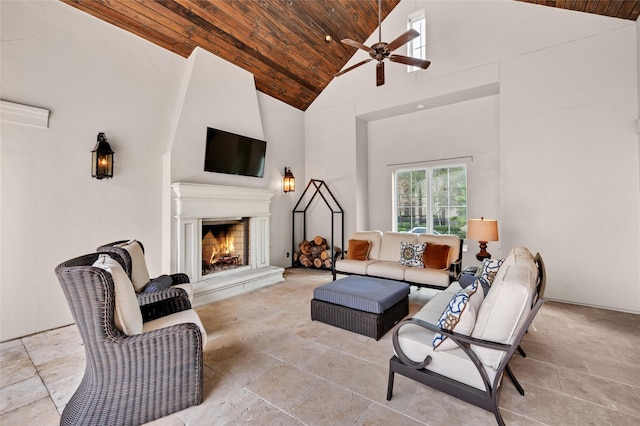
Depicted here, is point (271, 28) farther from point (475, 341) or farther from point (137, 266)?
point (475, 341)

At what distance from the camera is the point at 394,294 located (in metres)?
3.22

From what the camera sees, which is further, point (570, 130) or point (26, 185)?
point (570, 130)

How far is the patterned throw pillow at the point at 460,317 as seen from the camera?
1744 millimetres

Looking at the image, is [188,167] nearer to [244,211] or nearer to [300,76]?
[244,211]

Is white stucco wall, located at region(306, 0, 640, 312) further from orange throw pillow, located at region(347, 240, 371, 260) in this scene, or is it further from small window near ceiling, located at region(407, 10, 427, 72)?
orange throw pillow, located at region(347, 240, 371, 260)

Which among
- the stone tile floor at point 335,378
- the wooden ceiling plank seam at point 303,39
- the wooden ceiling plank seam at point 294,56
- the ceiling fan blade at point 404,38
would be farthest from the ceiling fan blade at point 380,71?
the stone tile floor at point 335,378

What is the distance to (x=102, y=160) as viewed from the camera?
3562mm

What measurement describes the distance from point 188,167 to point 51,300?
2.31m

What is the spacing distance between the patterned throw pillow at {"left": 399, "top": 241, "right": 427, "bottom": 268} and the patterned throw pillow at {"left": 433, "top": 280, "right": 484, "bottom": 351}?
242 cm

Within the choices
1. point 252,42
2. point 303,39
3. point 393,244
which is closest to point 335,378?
point 393,244

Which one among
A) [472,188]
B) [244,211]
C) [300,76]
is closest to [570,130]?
[472,188]

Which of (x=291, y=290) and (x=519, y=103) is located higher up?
(x=519, y=103)

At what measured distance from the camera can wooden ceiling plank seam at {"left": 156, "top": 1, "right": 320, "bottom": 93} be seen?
12.6ft

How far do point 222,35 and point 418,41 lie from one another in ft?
11.6
